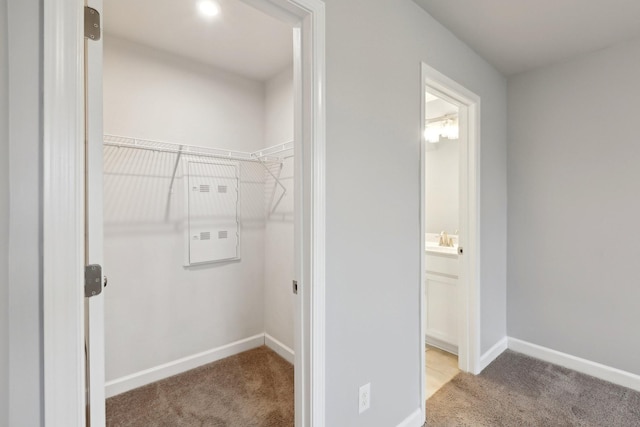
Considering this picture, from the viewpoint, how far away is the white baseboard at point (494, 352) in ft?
7.87

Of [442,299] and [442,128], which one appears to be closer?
[442,299]

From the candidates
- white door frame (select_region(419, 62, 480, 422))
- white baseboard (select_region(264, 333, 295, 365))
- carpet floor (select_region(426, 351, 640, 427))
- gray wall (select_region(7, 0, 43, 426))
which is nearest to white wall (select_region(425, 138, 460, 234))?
white door frame (select_region(419, 62, 480, 422))

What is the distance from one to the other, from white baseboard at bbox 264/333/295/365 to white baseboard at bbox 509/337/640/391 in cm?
205

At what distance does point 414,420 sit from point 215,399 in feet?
4.29

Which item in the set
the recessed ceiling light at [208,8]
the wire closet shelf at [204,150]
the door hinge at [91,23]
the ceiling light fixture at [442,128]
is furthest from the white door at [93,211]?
the ceiling light fixture at [442,128]

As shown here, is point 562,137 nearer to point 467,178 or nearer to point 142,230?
point 467,178

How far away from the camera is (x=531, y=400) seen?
199 cm

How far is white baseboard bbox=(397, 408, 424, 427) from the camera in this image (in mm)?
1675

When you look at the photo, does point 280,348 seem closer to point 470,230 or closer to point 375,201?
point 375,201

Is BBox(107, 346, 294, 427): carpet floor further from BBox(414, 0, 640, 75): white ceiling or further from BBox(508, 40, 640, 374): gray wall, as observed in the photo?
BBox(414, 0, 640, 75): white ceiling

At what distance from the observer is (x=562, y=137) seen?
2.43 meters

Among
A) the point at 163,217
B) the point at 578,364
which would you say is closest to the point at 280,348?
the point at 163,217

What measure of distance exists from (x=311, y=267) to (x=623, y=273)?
2.48 metres

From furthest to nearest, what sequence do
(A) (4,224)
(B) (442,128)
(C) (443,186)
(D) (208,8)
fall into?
1. (C) (443,186)
2. (B) (442,128)
3. (D) (208,8)
4. (A) (4,224)
